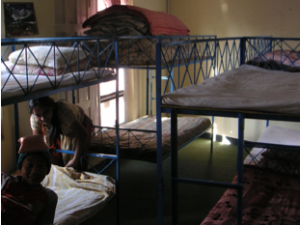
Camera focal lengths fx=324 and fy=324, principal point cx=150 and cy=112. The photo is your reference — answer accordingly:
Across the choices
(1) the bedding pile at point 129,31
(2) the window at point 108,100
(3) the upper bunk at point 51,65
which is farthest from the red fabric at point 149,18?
(2) the window at point 108,100

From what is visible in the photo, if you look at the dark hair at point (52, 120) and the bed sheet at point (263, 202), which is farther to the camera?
the dark hair at point (52, 120)

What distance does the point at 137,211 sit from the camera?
296 cm

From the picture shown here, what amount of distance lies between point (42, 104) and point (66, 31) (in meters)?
1.11

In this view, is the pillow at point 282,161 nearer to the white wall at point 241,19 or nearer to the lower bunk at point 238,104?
the lower bunk at point 238,104

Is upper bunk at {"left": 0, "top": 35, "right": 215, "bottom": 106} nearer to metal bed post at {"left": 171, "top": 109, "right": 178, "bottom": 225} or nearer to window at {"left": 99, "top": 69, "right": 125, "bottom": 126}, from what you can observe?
metal bed post at {"left": 171, "top": 109, "right": 178, "bottom": 225}

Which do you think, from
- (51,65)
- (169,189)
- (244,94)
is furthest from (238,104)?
(169,189)

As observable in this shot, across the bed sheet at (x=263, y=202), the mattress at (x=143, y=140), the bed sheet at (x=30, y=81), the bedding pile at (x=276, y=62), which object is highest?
the bedding pile at (x=276, y=62)

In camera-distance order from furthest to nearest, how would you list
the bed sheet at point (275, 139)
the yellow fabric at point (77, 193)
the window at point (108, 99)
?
the window at point (108, 99)
the bed sheet at point (275, 139)
the yellow fabric at point (77, 193)

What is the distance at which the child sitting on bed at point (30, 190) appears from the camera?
5.59ft

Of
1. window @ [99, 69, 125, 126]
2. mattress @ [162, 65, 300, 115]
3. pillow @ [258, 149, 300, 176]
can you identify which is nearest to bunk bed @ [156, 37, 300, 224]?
mattress @ [162, 65, 300, 115]

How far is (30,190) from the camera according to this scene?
1.80 meters

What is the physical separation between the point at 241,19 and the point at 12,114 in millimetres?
3375

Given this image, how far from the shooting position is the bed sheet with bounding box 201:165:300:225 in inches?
88.8

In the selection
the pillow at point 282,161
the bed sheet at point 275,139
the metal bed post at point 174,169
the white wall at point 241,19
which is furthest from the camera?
the white wall at point 241,19
